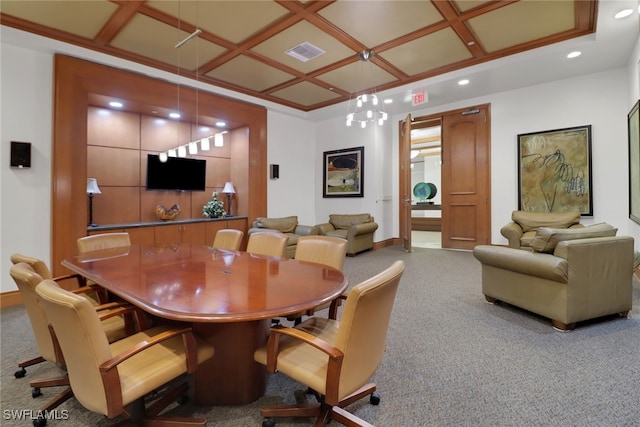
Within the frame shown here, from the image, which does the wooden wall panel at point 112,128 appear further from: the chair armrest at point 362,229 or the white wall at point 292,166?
the chair armrest at point 362,229

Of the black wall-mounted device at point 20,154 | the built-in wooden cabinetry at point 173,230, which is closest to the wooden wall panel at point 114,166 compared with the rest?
the built-in wooden cabinetry at point 173,230

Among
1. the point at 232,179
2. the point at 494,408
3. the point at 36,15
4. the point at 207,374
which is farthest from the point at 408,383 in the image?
the point at 232,179

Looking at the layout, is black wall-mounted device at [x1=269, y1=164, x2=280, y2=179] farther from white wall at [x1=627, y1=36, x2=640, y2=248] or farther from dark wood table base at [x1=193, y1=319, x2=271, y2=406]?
white wall at [x1=627, y1=36, x2=640, y2=248]

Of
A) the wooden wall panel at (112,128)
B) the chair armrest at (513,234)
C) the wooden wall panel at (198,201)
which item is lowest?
the chair armrest at (513,234)

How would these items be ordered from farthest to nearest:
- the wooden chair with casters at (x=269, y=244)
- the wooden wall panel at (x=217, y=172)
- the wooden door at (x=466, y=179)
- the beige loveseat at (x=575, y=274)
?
the wooden wall panel at (x=217, y=172) → the wooden door at (x=466, y=179) → the wooden chair with casters at (x=269, y=244) → the beige loveseat at (x=575, y=274)

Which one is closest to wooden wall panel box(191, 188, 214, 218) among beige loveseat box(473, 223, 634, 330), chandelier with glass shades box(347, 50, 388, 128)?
chandelier with glass shades box(347, 50, 388, 128)

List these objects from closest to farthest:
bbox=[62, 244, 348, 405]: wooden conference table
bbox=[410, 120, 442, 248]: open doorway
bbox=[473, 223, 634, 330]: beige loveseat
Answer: bbox=[62, 244, 348, 405]: wooden conference table, bbox=[473, 223, 634, 330]: beige loveseat, bbox=[410, 120, 442, 248]: open doorway

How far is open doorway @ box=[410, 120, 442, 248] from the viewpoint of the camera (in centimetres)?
866

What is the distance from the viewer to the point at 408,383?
1.92 metres

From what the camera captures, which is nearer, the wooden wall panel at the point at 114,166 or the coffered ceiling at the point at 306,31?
the coffered ceiling at the point at 306,31

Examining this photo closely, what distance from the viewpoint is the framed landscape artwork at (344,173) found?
6855 mm

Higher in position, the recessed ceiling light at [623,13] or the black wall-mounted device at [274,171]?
the recessed ceiling light at [623,13]

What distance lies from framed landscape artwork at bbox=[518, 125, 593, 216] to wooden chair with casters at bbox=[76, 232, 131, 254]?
20.2ft

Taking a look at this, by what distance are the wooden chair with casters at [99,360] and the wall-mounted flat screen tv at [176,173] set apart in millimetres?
4343
